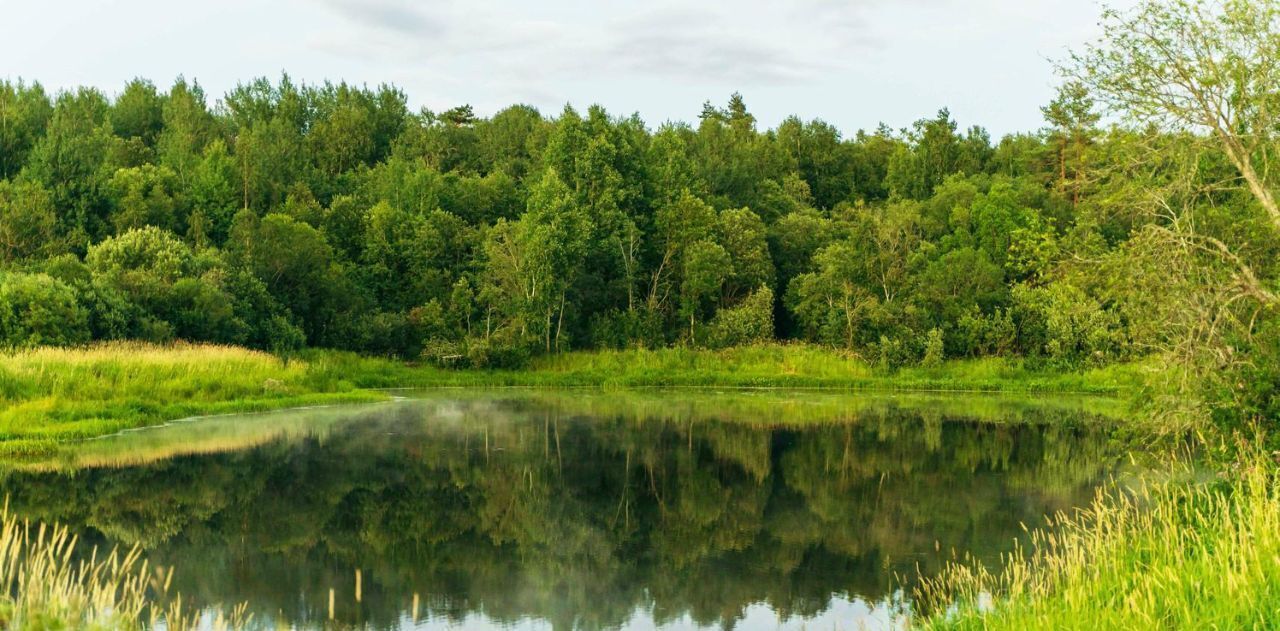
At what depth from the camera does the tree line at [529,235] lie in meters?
48.9

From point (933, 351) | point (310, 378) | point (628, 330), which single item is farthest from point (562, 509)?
point (628, 330)

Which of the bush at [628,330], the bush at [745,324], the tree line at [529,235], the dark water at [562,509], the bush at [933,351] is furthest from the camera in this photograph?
the bush at [628,330]

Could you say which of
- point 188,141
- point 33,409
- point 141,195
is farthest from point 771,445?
point 188,141

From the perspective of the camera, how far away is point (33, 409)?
28.1m

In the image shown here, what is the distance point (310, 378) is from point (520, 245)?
19115mm

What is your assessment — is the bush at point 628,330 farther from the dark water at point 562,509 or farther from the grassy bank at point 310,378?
the dark water at point 562,509

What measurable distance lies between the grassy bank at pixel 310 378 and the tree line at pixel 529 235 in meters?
2.03

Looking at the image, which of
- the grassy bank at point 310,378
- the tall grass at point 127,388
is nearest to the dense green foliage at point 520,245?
the grassy bank at point 310,378

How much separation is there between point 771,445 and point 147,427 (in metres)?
18.7

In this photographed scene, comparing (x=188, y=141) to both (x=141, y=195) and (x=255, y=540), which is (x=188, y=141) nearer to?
(x=141, y=195)

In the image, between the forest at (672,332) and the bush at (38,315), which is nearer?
the forest at (672,332)

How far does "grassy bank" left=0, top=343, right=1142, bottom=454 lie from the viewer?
1142 inches

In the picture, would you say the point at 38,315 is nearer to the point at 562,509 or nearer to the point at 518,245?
the point at 562,509

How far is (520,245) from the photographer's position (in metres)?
59.5
